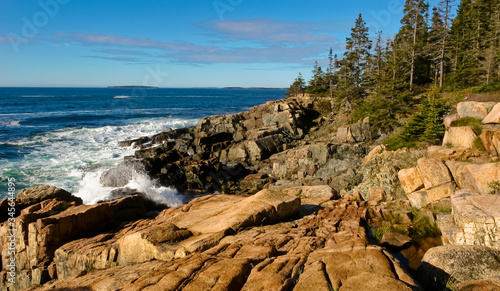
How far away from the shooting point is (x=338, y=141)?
3453 cm

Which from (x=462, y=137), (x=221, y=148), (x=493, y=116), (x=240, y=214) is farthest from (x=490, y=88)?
(x=240, y=214)

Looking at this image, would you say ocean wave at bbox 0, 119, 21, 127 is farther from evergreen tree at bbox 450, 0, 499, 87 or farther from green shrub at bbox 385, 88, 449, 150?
evergreen tree at bbox 450, 0, 499, 87

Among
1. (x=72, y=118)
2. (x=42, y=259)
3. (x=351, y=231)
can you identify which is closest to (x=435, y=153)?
(x=351, y=231)

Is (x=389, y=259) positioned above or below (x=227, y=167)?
above

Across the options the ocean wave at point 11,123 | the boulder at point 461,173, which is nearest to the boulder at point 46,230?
the boulder at point 461,173

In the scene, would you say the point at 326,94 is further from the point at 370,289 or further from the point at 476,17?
the point at 370,289

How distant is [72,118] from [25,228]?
197 ft

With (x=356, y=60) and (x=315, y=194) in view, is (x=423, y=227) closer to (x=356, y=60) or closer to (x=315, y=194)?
(x=315, y=194)

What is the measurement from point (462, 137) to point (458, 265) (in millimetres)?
12651

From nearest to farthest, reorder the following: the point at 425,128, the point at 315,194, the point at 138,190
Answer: the point at 315,194 → the point at 425,128 → the point at 138,190

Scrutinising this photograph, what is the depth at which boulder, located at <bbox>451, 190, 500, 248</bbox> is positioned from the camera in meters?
10.2

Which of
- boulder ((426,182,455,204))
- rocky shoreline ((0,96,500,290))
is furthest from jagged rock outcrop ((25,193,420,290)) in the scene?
boulder ((426,182,455,204))

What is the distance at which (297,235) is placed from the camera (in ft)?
37.7

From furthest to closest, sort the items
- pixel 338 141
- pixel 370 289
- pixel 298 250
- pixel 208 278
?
pixel 338 141
pixel 298 250
pixel 208 278
pixel 370 289
